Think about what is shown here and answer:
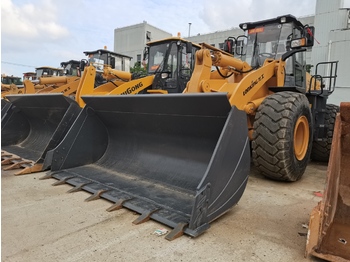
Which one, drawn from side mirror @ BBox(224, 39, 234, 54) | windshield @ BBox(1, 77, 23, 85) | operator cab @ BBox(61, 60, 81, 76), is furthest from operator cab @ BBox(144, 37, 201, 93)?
windshield @ BBox(1, 77, 23, 85)

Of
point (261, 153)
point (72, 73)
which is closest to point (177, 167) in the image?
point (261, 153)

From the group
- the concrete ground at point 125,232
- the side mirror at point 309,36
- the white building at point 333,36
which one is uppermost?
the white building at point 333,36

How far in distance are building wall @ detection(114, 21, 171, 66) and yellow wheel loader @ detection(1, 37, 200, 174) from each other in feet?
77.6

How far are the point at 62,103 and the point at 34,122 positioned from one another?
1370 millimetres

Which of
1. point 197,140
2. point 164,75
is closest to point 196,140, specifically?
point 197,140

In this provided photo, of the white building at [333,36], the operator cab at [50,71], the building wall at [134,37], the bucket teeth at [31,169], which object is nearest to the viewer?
the bucket teeth at [31,169]

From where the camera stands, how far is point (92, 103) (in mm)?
4102

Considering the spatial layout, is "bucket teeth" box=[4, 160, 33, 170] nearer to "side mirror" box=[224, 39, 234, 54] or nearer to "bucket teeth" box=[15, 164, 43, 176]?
"bucket teeth" box=[15, 164, 43, 176]

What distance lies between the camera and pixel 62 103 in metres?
4.59

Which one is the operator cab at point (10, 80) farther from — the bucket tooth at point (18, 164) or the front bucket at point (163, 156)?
the front bucket at point (163, 156)

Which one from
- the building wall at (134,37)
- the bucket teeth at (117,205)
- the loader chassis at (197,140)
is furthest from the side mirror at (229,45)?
the building wall at (134,37)

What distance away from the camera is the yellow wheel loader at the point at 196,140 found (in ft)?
8.50

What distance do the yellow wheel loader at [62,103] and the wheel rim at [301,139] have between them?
3000 mm

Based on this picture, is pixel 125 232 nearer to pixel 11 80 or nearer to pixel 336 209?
pixel 336 209
